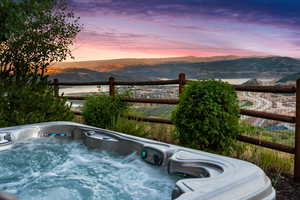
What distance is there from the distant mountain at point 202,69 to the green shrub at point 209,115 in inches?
12.9

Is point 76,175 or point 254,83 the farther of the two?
point 254,83

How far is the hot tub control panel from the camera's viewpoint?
2461 millimetres

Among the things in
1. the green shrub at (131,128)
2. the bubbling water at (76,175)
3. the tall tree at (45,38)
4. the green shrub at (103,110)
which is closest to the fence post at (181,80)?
the green shrub at (131,128)

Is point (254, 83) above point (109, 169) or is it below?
above

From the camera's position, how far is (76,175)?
8.07 ft

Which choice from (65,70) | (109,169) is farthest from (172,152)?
(65,70)

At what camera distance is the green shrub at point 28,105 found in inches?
175

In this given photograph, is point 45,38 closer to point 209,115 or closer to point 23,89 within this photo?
point 23,89

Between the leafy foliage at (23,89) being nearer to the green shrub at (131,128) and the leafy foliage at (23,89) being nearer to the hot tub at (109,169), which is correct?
the green shrub at (131,128)

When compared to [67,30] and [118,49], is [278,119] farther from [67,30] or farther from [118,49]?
[67,30]

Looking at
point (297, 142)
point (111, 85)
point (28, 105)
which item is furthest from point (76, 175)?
point (111, 85)

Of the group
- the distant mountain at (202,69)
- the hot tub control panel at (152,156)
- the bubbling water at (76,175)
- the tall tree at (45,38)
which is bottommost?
the bubbling water at (76,175)

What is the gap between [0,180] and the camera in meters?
2.41

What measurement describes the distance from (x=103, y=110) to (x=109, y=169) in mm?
3013
